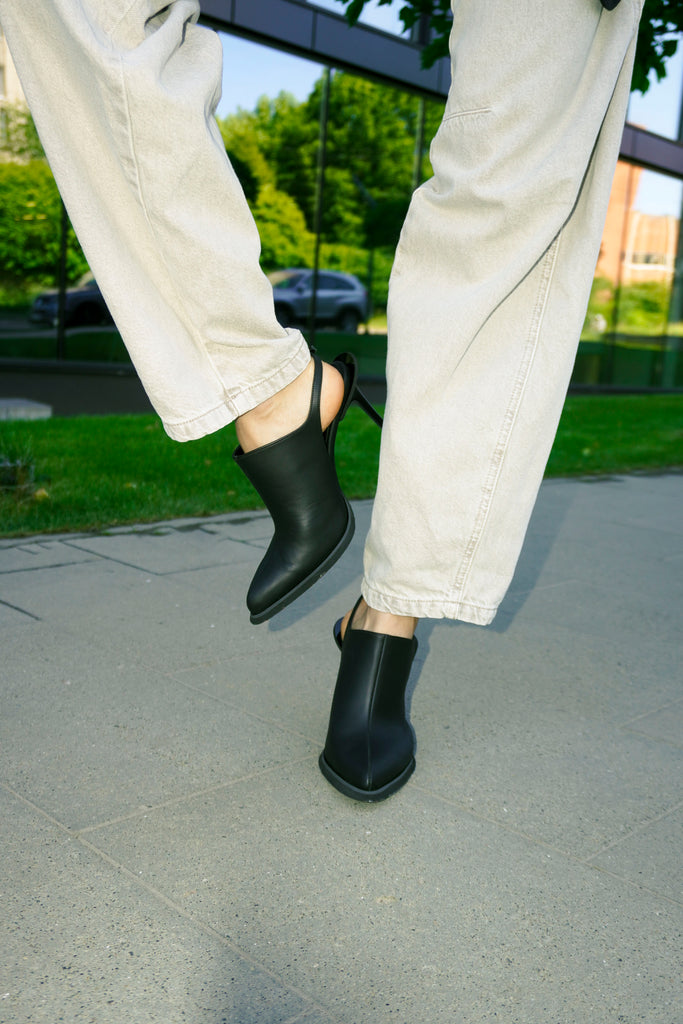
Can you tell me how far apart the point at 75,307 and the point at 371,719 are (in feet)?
32.1

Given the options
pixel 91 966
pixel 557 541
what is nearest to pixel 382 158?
pixel 557 541

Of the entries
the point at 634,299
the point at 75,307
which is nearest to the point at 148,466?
the point at 75,307

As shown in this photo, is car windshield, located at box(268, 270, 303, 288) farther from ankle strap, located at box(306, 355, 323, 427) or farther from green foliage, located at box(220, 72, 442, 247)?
ankle strap, located at box(306, 355, 323, 427)

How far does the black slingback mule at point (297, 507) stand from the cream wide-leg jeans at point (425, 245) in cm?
8

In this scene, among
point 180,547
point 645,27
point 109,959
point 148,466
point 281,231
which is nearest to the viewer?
point 109,959

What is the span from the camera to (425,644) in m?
2.49

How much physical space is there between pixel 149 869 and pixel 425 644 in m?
1.21

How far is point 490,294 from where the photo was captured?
59.2 inches

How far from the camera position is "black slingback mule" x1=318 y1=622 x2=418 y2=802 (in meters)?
1.63

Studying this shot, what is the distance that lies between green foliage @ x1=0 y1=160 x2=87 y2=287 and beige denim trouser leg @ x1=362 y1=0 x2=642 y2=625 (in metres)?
9.01

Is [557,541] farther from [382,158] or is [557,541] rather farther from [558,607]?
[382,158]

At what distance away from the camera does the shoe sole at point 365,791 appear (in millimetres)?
1612

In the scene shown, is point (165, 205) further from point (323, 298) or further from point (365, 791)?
point (323, 298)

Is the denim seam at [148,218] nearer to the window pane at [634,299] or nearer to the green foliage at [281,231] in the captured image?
the green foliage at [281,231]
